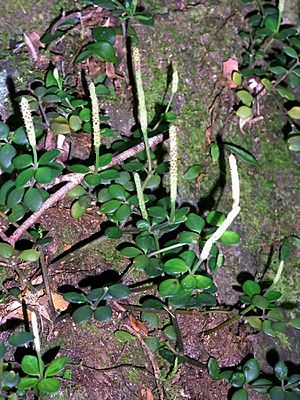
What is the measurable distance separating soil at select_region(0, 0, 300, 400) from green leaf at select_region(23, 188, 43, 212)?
28 cm

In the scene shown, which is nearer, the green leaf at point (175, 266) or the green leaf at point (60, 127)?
the green leaf at point (175, 266)

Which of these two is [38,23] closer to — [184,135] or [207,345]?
[184,135]

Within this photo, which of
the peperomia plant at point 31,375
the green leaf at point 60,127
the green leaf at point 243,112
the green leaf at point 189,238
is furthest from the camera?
the green leaf at point 243,112

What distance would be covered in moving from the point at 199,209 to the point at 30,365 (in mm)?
944

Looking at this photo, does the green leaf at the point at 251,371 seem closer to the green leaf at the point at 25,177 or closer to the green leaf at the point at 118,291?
the green leaf at the point at 118,291

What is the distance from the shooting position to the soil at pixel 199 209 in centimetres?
164

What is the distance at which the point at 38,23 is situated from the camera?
2242mm

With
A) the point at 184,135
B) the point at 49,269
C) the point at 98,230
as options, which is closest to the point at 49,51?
the point at 184,135

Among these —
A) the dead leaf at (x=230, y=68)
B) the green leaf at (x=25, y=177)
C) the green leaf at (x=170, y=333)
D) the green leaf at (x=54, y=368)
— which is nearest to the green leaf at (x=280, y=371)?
the green leaf at (x=170, y=333)

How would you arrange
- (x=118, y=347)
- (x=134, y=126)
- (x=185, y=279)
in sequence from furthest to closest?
(x=134, y=126), (x=118, y=347), (x=185, y=279)

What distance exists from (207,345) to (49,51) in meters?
1.33

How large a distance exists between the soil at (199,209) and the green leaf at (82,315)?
0.18 metres

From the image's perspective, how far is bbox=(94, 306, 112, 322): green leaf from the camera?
1.44 metres

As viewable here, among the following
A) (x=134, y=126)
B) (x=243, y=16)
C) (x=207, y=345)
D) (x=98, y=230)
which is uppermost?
(x=243, y=16)
